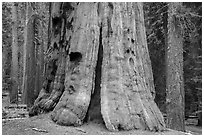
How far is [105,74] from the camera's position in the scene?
6.56 meters

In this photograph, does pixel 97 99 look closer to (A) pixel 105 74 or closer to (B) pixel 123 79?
(A) pixel 105 74

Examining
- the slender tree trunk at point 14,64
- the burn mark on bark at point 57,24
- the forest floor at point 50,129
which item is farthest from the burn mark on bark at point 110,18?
the slender tree trunk at point 14,64

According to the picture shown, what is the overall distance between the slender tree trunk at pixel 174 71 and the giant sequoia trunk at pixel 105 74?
343cm

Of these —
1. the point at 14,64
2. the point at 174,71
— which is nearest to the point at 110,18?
the point at 174,71

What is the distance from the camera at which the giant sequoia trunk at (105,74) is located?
635cm

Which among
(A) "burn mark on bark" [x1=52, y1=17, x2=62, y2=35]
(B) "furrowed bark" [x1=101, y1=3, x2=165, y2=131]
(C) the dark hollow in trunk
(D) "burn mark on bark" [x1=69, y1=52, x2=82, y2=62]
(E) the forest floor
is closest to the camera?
(E) the forest floor

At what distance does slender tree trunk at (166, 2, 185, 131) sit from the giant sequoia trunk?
343 centimetres

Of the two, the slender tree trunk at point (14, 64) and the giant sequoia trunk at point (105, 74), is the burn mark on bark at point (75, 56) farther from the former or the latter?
the slender tree trunk at point (14, 64)

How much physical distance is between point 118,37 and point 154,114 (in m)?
1.69

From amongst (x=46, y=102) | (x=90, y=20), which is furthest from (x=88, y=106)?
(x=90, y=20)

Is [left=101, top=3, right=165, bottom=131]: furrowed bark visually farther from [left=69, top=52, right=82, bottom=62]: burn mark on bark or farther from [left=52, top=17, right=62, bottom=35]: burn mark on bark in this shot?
[left=52, top=17, right=62, bottom=35]: burn mark on bark

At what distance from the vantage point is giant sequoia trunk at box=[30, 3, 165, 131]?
20.8 feet

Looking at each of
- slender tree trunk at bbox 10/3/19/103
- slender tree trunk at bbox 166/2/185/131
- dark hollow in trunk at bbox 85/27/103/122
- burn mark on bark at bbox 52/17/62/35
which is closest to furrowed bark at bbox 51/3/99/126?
dark hollow in trunk at bbox 85/27/103/122

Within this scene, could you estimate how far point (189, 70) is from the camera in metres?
16.5
